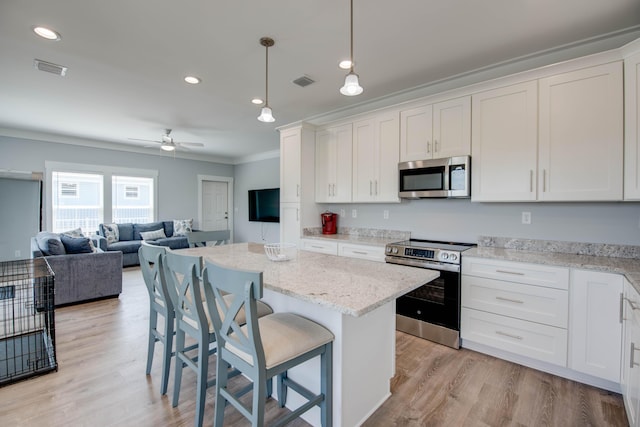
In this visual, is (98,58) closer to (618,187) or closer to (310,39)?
(310,39)

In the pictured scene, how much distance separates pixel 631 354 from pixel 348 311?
1.73 metres

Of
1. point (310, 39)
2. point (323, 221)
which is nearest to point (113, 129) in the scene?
point (323, 221)

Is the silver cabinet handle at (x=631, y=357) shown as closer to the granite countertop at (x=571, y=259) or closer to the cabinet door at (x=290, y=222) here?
the granite countertop at (x=571, y=259)

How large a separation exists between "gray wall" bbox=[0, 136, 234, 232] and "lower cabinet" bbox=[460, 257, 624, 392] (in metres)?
6.93

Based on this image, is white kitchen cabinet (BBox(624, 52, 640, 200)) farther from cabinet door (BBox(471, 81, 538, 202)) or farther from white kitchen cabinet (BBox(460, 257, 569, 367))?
white kitchen cabinet (BBox(460, 257, 569, 367))

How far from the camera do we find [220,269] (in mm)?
1287

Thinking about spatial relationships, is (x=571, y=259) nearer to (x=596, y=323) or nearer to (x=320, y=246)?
(x=596, y=323)

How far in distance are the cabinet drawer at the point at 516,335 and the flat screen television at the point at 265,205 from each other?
194 inches

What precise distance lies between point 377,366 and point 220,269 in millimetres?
1148

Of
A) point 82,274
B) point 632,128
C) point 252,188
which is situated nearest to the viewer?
point 632,128

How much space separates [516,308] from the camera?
2.39 meters

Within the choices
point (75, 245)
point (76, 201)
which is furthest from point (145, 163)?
point (75, 245)

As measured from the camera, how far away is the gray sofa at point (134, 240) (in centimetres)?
595

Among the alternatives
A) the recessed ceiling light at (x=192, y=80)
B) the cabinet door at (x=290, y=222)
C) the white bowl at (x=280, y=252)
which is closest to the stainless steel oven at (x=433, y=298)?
the white bowl at (x=280, y=252)
